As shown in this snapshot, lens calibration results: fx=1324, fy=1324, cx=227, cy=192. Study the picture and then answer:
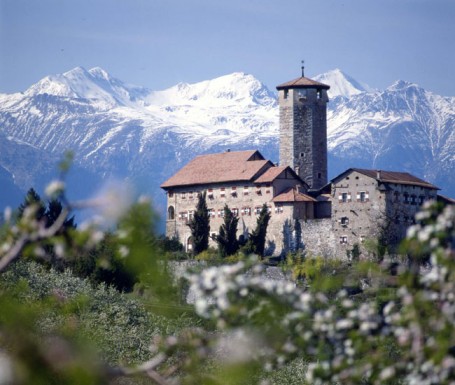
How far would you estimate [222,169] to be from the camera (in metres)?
78.1

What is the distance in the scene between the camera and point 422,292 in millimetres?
9773

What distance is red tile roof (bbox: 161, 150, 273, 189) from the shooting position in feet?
249

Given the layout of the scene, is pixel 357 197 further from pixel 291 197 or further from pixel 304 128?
pixel 304 128

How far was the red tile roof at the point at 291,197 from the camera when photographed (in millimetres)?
71875

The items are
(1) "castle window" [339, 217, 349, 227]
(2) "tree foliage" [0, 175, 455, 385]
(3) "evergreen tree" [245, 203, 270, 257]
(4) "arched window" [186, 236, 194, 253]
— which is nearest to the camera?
(2) "tree foliage" [0, 175, 455, 385]

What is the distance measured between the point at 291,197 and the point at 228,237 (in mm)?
4600

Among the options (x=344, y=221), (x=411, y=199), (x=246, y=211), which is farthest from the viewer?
(x=246, y=211)

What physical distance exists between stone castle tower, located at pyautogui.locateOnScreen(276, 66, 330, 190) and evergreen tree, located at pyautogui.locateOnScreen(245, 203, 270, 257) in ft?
29.6

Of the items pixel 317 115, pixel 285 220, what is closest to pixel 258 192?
pixel 285 220

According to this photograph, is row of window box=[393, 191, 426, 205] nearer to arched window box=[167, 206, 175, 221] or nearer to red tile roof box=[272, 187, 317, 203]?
red tile roof box=[272, 187, 317, 203]

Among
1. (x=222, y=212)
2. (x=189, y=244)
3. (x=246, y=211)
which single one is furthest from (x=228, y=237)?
(x=189, y=244)

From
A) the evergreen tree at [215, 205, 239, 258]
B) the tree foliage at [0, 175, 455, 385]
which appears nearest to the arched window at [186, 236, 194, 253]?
the evergreen tree at [215, 205, 239, 258]

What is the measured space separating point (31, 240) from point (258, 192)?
65439 millimetres

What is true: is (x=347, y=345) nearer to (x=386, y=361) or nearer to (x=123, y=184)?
(x=386, y=361)
